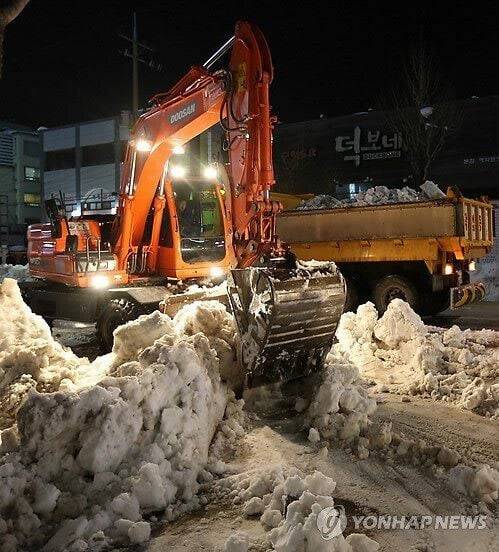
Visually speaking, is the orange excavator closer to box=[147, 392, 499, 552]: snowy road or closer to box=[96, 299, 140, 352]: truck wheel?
box=[96, 299, 140, 352]: truck wheel

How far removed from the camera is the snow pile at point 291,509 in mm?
3025

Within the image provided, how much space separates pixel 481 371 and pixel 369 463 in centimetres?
253

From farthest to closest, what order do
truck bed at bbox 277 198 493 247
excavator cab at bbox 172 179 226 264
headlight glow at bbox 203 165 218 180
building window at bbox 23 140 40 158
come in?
building window at bbox 23 140 40 158
truck bed at bbox 277 198 493 247
headlight glow at bbox 203 165 218 180
excavator cab at bbox 172 179 226 264

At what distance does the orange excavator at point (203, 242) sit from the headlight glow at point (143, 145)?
0.02 metres

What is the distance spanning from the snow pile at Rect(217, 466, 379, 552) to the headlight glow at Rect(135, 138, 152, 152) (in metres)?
5.48

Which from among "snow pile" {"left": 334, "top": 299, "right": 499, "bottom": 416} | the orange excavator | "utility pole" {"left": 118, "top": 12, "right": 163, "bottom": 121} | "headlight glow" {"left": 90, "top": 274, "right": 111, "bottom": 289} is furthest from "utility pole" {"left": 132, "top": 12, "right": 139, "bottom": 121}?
"snow pile" {"left": 334, "top": 299, "right": 499, "bottom": 416}

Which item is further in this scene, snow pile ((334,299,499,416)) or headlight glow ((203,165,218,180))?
headlight glow ((203,165,218,180))

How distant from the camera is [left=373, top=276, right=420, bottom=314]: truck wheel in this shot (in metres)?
11.4

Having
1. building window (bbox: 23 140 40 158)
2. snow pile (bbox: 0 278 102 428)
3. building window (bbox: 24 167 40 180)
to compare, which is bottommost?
snow pile (bbox: 0 278 102 428)

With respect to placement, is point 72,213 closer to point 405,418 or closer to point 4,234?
point 405,418

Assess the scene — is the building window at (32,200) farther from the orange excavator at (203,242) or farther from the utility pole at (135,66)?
the orange excavator at (203,242)

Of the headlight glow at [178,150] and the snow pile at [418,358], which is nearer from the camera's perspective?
the snow pile at [418,358]

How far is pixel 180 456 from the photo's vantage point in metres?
4.02

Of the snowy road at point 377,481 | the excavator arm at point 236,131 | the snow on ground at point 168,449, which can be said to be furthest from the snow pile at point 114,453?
the excavator arm at point 236,131
